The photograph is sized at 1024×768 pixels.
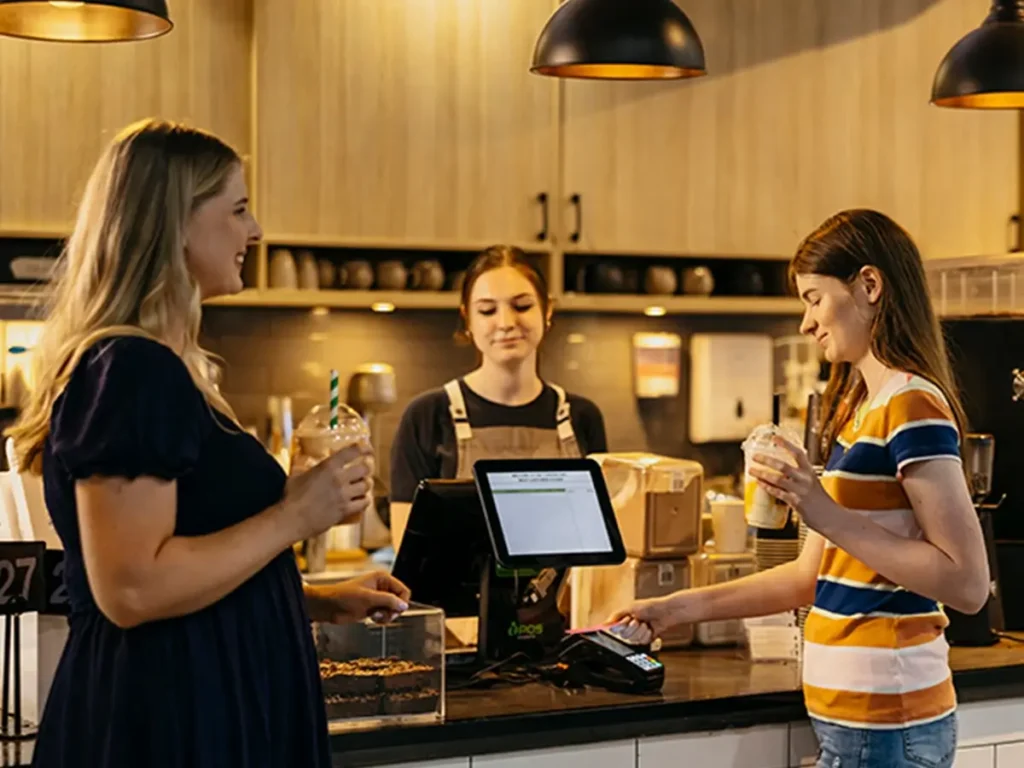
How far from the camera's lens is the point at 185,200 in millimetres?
1853

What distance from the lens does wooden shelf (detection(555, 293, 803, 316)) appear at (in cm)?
484

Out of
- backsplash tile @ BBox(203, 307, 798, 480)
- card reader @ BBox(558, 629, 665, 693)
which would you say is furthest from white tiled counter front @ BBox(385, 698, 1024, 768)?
backsplash tile @ BBox(203, 307, 798, 480)

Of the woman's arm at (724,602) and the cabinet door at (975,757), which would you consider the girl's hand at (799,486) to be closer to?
the woman's arm at (724,602)

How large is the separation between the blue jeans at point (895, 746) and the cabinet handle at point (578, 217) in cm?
261

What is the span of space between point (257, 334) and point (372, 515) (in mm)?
657

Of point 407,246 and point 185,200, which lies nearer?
point 185,200

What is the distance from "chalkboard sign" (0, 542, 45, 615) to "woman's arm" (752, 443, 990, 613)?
3.43 feet

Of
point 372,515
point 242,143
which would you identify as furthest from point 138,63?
point 372,515

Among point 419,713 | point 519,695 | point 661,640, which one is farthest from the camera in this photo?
point 661,640

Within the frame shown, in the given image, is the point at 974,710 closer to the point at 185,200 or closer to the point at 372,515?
the point at 185,200

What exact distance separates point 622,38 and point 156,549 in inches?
55.0

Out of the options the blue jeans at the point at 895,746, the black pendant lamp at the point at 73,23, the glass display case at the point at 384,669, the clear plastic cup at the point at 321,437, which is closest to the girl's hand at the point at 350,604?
the glass display case at the point at 384,669

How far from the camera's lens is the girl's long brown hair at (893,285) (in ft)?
7.74

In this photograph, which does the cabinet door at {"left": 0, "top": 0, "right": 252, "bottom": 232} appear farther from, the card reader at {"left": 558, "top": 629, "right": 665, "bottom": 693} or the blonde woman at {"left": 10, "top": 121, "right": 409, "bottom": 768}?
the blonde woman at {"left": 10, "top": 121, "right": 409, "bottom": 768}
